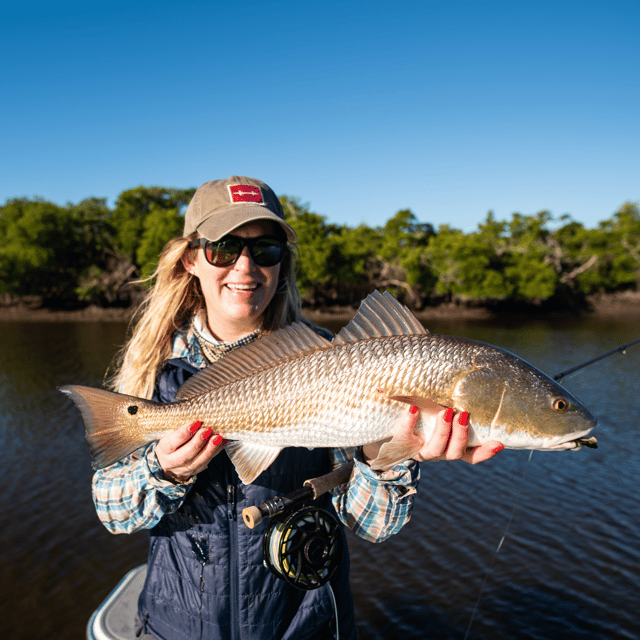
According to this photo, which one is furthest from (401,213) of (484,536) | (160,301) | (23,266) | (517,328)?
(160,301)

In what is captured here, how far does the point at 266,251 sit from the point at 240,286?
0.24m

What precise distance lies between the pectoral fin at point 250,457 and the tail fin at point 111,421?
0.39m

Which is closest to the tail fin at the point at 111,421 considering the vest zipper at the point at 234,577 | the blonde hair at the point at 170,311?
the blonde hair at the point at 170,311

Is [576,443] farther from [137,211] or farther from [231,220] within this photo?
[137,211]

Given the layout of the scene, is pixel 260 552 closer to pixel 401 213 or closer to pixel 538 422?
pixel 538 422

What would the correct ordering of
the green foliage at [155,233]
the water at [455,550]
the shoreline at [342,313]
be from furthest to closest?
the green foliage at [155,233] < the shoreline at [342,313] < the water at [455,550]

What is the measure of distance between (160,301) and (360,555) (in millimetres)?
→ 5893

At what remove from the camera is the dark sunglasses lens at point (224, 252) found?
2.54 meters

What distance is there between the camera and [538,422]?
2182mm

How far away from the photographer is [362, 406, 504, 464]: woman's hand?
7.06 ft

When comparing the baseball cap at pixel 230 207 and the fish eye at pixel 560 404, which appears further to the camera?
the baseball cap at pixel 230 207

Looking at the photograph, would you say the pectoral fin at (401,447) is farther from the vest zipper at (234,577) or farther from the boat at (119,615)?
the boat at (119,615)

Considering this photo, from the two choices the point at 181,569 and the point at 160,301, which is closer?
the point at 181,569

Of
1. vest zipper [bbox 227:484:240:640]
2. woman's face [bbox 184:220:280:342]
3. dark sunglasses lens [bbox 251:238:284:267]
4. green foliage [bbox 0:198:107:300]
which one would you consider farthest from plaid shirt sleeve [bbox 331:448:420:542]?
green foliage [bbox 0:198:107:300]
